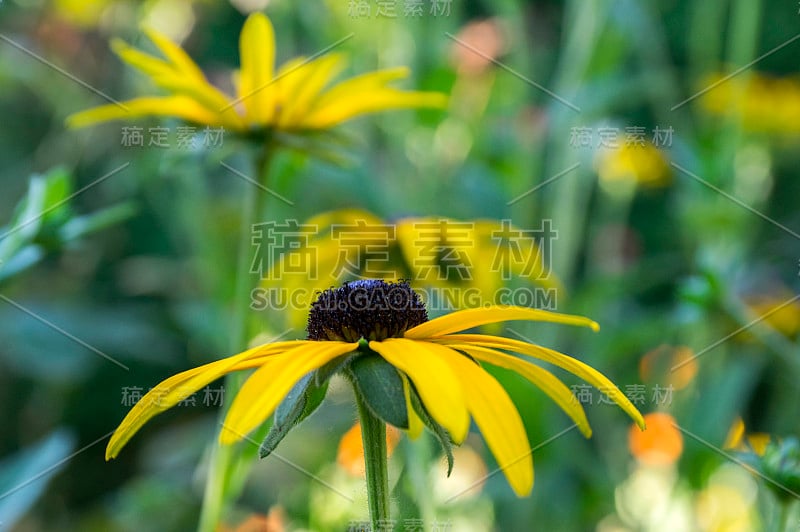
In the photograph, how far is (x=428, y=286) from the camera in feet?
2.41

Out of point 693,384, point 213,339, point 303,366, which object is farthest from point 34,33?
point 303,366

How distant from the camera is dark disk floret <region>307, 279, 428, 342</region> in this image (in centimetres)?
47

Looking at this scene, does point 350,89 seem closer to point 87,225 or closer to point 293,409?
point 87,225

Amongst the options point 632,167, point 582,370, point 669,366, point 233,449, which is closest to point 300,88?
point 233,449

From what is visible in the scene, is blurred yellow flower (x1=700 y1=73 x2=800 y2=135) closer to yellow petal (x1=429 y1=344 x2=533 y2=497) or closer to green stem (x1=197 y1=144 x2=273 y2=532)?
green stem (x1=197 y1=144 x2=273 y2=532)

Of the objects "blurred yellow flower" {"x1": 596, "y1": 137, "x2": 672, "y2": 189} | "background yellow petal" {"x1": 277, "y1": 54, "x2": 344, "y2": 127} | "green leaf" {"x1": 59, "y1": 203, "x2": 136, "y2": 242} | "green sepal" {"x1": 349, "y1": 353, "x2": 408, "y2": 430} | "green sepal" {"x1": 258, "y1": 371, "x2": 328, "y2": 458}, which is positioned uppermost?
"background yellow petal" {"x1": 277, "y1": 54, "x2": 344, "y2": 127}

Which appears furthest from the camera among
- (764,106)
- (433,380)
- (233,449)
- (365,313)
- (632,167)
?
(764,106)

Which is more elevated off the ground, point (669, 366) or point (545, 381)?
A: point (545, 381)

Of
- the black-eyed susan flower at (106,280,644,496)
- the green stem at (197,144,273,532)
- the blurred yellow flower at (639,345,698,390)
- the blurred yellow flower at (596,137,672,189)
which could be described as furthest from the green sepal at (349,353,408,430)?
the blurred yellow flower at (596,137,672,189)

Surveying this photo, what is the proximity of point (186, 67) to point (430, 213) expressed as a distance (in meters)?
0.41

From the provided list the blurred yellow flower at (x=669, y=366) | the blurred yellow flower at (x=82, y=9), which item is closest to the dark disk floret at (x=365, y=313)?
the blurred yellow flower at (x=669, y=366)

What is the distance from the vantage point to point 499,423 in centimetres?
37

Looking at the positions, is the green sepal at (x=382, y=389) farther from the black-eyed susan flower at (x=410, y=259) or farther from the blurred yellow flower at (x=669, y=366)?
the blurred yellow flower at (x=669, y=366)

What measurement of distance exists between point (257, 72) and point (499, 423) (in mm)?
434
